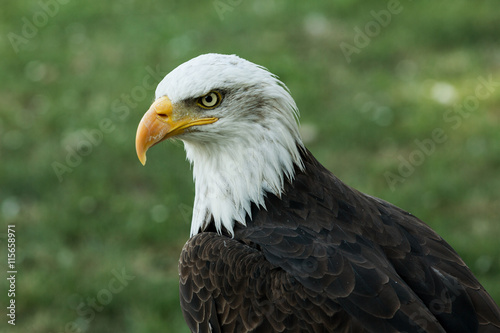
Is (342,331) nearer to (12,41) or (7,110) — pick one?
(7,110)

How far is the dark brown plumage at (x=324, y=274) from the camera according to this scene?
3.76 metres

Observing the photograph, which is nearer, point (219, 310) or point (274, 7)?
point (219, 310)

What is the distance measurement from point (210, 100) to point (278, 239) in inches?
35.6

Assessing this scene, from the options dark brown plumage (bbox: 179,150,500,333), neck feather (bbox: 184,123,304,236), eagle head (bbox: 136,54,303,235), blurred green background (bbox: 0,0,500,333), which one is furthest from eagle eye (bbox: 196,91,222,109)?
blurred green background (bbox: 0,0,500,333)

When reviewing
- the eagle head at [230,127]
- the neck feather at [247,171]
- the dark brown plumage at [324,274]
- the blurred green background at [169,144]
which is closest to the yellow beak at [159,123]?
the eagle head at [230,127]

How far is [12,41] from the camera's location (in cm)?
1016

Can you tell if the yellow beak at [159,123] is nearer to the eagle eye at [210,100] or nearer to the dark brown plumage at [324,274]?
the eagle eye at [210,100]

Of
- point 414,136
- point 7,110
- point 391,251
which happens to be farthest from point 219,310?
point 7,110

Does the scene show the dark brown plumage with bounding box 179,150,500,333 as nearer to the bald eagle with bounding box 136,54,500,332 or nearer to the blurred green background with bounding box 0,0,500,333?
the bald eagle with bounding box 136,54,500,332

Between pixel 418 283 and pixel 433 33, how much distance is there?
21.2 feet

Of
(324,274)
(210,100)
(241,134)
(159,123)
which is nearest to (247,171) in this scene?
(241,134)

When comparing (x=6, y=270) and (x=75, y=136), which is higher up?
(x=75, y=136)

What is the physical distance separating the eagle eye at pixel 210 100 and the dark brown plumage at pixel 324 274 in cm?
64

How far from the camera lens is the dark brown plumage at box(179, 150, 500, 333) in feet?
12.3
